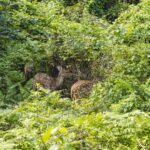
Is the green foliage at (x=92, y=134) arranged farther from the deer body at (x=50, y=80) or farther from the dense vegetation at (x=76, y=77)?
the deer body at (x=50, y=80)

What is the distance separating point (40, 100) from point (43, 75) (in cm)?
230

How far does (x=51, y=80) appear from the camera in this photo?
32.0 feet

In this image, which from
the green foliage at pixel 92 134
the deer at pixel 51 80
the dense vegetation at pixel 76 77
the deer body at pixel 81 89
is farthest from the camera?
the deer at pixel 51 80

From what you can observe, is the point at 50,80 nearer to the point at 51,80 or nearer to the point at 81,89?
the point at 51,80

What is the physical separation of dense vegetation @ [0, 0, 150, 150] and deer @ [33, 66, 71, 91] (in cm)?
19

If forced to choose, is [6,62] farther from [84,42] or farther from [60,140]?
[60,140]

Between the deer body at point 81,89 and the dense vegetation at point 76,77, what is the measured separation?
0.94 ft

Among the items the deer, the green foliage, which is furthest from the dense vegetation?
the deer

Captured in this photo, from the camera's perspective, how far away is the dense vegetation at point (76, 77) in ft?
14.2

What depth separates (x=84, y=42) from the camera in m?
8.93

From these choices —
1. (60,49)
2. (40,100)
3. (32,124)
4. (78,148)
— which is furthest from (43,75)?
(78,148)

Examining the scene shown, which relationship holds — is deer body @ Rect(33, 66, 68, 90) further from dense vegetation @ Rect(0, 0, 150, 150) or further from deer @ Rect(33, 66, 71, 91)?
dense vegetation @ Rect(0, 0, 150, 150)

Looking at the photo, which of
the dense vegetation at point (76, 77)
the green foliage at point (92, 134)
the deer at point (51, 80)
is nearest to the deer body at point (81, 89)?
the dense vegetation at point (76, 77)

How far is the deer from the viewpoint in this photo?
9.62 m
